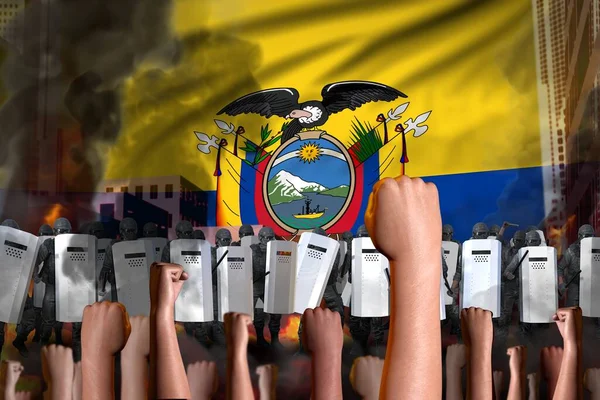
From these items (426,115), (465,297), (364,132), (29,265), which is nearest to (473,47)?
(426,115)

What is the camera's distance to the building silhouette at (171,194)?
96.3 inches

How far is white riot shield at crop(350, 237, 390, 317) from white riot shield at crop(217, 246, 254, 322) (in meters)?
0.40

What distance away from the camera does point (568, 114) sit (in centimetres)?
217

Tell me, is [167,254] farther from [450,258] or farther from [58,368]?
[450,258]

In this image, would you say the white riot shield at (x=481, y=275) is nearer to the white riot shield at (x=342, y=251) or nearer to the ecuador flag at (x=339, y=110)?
the ecuador flag at (x=339, y=110)

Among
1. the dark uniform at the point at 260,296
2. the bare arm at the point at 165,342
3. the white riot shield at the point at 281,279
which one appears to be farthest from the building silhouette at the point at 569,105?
the bare arm at the point at 165,342

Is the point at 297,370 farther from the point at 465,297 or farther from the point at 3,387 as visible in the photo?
the point at 3,387

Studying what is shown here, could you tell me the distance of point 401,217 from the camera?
32.2 inches

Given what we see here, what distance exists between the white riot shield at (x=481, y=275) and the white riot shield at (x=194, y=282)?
95cm

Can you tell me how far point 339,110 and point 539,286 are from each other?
0.97m

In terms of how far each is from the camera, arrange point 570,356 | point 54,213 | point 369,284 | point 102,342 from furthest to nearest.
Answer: point 54,213
point 369,284
point 570,356
point 102,342

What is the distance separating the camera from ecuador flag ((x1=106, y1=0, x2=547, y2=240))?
225cm

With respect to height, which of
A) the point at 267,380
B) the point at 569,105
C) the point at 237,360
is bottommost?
the point at 267,380

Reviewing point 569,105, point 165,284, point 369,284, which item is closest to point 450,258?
point 369,284
